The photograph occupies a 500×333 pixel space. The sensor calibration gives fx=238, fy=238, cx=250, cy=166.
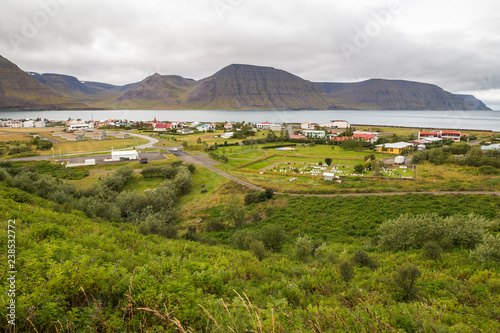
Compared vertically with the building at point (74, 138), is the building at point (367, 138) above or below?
above

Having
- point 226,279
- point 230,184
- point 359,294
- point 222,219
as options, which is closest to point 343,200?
point 222,219

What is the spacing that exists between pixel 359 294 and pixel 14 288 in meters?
9.44

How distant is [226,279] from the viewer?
322 inches

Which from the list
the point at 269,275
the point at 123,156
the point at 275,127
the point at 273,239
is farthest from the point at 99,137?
the point at 269,275

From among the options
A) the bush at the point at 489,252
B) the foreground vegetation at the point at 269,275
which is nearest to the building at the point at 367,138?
the foreground vegetation at the point at 269,275

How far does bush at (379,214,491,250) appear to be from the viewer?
1402 centimetres

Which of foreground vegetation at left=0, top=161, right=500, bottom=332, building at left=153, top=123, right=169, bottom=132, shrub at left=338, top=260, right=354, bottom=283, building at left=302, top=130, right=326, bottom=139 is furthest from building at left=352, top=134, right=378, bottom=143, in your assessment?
building at left=153, top=123, right=169, bottom=132

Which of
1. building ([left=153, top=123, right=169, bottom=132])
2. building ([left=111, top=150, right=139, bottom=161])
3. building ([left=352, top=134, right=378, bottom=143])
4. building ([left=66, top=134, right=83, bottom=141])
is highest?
building ([left=153, top=123, right=169, bottom=132])

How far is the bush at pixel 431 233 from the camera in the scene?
14.0 meters

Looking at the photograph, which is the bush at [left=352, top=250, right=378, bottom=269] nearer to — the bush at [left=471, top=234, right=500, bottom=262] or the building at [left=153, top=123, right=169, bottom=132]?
the bush at [left=471, top=234, right=500, bottom=262]

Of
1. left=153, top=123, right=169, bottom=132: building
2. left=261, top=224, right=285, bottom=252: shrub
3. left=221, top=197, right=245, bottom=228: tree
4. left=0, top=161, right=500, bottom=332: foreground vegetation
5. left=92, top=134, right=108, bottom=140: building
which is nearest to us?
left=0, top=161, right=500, bottom=332: foreground vegetation

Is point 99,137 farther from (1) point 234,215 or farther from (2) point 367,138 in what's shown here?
(2) point 367,138

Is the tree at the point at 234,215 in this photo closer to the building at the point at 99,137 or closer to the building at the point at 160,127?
the building at the point at 99,137

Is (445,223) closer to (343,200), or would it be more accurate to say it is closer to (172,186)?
(343,200)
